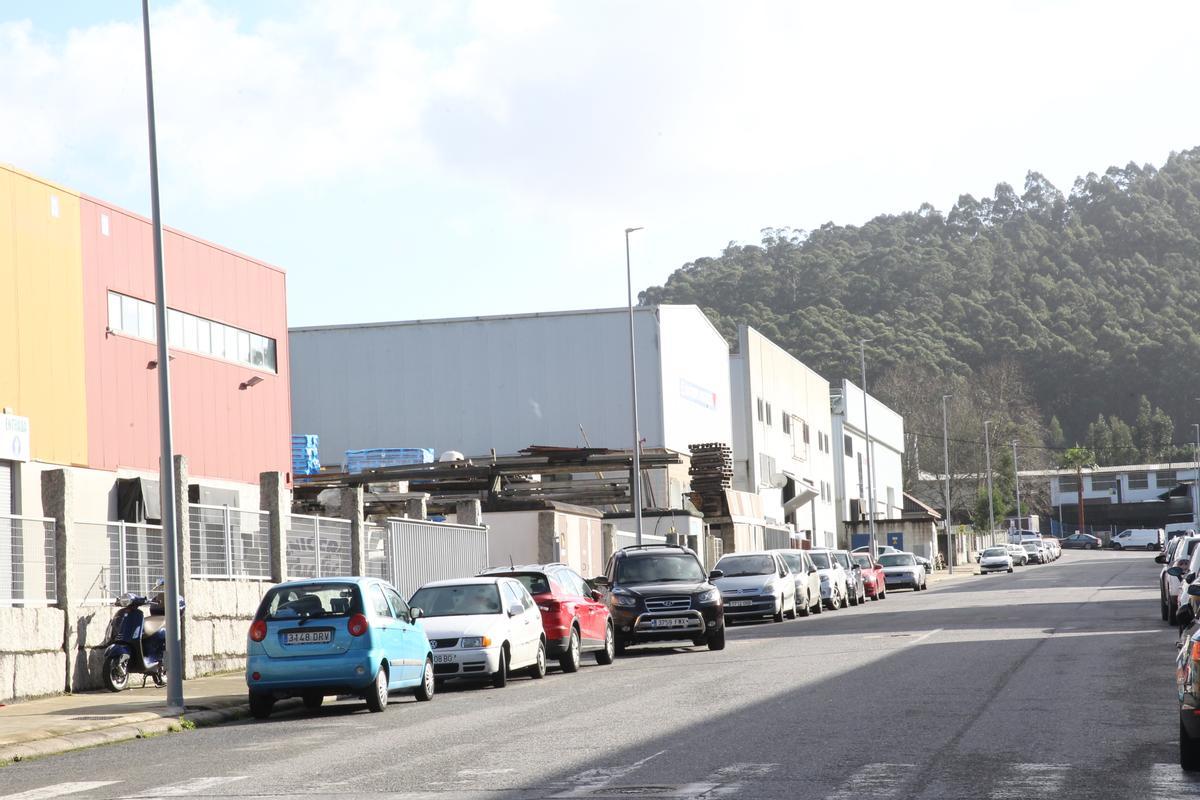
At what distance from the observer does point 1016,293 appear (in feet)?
467

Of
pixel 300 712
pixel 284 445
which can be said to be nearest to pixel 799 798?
pixel 300 712

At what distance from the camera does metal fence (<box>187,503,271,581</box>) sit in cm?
2356

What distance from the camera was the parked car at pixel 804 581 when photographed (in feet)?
128

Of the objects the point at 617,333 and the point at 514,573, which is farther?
the point at 617,333

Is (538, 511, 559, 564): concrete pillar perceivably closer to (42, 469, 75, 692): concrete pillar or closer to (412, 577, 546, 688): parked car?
(412, 577, 546, 688): parked car

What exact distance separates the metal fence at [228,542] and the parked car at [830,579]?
20010 mm

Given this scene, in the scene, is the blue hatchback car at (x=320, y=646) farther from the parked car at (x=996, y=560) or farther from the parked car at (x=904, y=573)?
the parked car at (x=996, y=560)

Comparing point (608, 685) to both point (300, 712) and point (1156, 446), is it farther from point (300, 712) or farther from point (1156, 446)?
point (1156, 446)

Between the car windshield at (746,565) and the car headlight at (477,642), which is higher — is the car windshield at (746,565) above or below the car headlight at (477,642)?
above

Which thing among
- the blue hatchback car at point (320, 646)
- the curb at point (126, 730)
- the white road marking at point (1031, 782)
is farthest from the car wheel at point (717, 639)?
the white road marking at point (1031, 782)

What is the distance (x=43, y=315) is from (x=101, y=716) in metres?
11.9

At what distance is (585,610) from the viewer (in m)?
24.3

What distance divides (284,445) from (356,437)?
2475cm

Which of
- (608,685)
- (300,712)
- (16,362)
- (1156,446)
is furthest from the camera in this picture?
(1156,446)
